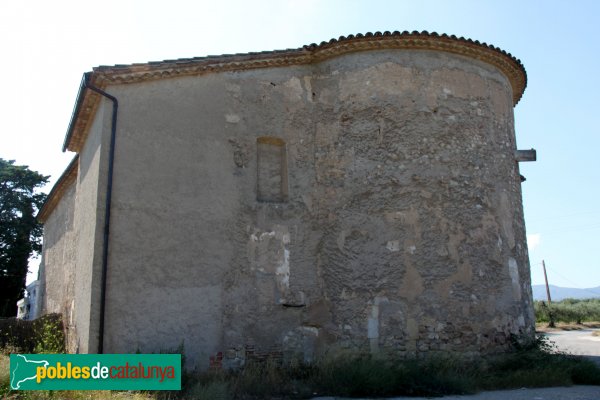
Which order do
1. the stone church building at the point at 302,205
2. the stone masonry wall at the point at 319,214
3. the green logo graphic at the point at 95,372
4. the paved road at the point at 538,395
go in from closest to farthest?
the green logo graphic at the point at 95,372, the paved road at the point at 538,395, the stone church building at the point at 302,205, the stone masonry wall at the point at 319,214

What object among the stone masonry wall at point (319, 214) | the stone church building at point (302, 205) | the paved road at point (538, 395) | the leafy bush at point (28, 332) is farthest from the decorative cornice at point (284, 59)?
the paved road at point (538, 395)

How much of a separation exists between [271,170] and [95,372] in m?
5.39

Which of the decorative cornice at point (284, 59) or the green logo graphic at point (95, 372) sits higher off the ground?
the decorative cornice at point (284, 59)

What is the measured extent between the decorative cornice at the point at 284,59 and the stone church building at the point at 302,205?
41 millimetres

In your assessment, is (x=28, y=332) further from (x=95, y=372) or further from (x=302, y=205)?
(x=302, y=205)

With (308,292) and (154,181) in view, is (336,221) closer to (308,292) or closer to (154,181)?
(308,292)

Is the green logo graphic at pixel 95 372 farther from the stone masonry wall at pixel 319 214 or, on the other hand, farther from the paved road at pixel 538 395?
the paved road at pixel 538 395

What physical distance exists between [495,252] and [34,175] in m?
26.6

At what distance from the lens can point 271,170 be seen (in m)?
11.4

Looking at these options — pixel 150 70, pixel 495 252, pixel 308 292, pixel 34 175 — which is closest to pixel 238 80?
pixel 150 70

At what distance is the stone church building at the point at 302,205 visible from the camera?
32.0 ft

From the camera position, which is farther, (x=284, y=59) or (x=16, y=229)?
(x=16, y=229)

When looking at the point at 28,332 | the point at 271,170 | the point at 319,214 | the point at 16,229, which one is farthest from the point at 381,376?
the point at 16,229

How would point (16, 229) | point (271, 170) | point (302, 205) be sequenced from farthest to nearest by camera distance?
1. point (16, 229)
2. point (271, 170)
3. point (302, 205)
